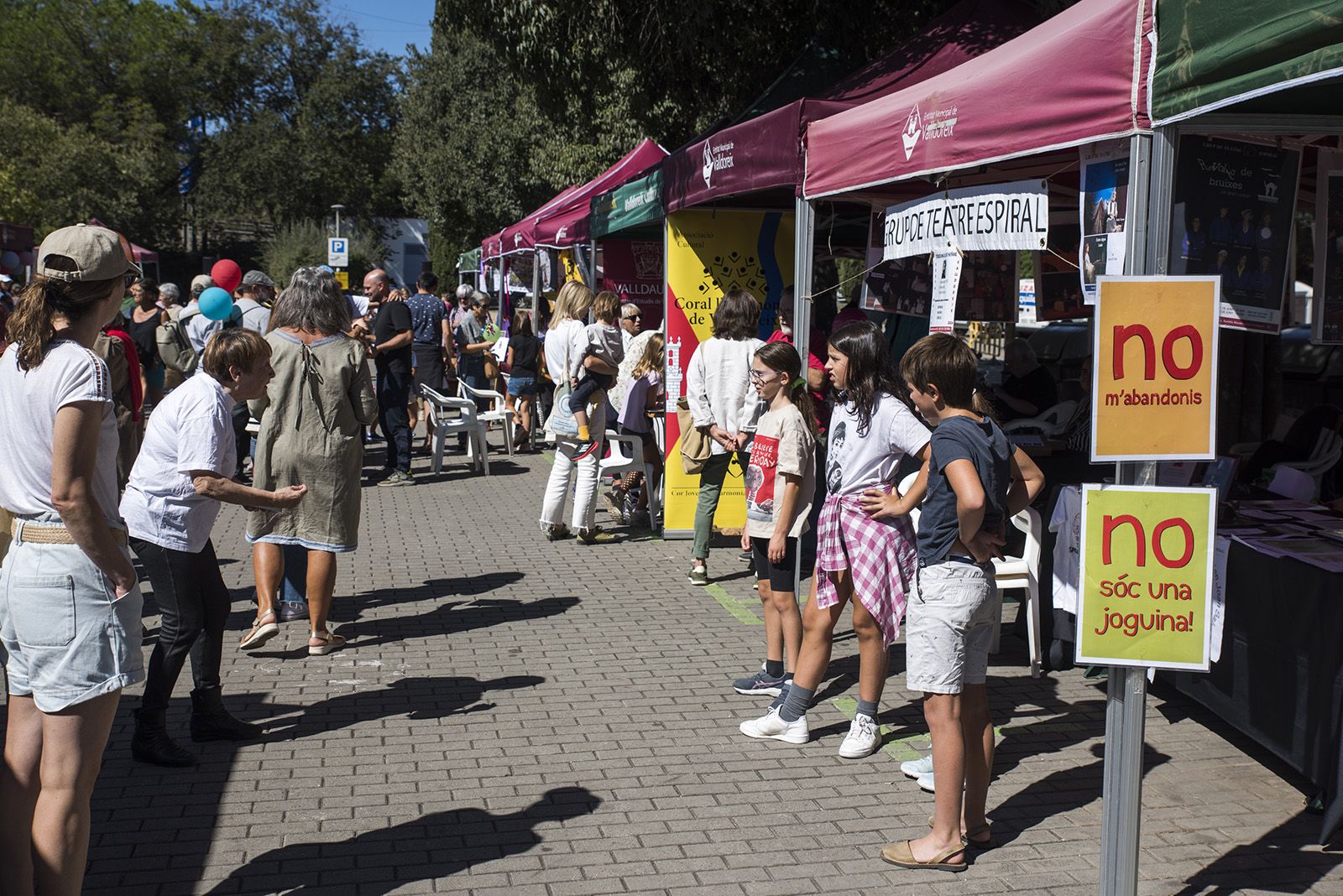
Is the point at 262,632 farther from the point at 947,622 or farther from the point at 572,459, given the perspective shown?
the point at 947,622

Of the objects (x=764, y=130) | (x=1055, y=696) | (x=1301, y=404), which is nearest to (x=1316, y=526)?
(x=1055, y=696)

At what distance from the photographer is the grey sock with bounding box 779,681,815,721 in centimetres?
518

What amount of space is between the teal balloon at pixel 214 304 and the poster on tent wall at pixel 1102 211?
741 cm

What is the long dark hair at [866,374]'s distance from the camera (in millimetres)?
4855

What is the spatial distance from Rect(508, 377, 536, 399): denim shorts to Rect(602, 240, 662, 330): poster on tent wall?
167 centimetres

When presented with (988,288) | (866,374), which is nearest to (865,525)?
(866,374)

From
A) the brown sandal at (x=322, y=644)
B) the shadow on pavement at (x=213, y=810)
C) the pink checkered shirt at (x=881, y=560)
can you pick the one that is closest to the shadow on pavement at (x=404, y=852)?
the shadow on pavement at (x=213, y=810)

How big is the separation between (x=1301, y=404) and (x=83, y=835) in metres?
17.6

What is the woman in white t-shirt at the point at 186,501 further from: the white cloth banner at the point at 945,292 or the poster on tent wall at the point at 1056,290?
the poster on tent wall at the point at 1056,290

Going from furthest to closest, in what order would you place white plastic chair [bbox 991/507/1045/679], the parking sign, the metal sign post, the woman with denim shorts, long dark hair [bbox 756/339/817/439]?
the parking sign, the woman with denim shorts, white plastic chair [bbox 991/507/1045/679], long dark hair [bbox 756/339/817/439], the metal sign post

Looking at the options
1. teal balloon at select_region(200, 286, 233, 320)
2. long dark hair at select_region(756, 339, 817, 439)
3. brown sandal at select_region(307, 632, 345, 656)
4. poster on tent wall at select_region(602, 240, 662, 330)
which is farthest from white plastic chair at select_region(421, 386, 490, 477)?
long dark hair at select_region(756, 339, 817, 439)

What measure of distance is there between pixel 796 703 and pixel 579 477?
4.56 meters

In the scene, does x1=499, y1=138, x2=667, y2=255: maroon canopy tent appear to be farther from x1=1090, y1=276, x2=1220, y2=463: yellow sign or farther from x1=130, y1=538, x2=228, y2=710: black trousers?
x1=1090, y1=276, x2=1220, y2=463: yellow sign

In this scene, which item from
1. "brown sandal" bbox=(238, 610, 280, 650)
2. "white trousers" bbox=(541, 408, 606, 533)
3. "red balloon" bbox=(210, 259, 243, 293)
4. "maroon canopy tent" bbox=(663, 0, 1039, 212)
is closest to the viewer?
"brown sandal" bbox=(238, 610, 280, 650)
